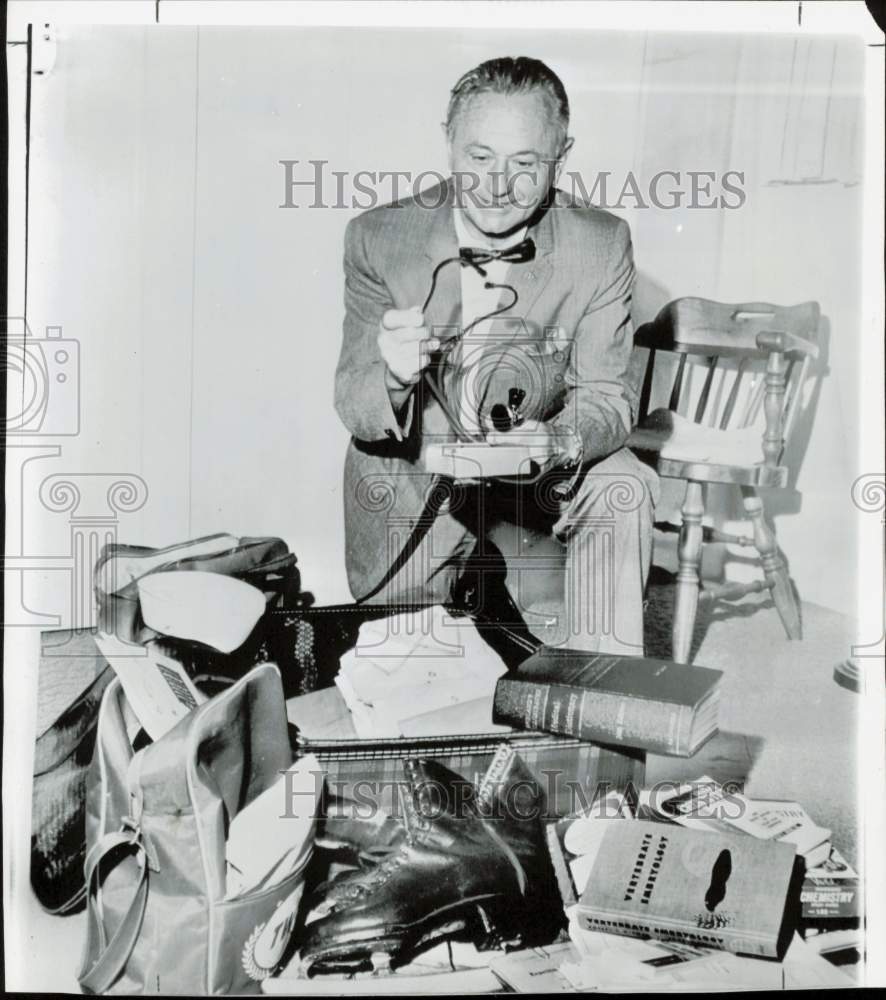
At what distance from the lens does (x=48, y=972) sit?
5.79ft

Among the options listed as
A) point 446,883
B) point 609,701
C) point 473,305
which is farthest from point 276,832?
point 473,305

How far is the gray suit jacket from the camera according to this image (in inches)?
69.3

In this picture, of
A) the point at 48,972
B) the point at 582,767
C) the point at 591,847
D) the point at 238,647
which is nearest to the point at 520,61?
the point at 238,647

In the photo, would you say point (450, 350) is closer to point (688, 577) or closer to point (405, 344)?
point (405, 344)

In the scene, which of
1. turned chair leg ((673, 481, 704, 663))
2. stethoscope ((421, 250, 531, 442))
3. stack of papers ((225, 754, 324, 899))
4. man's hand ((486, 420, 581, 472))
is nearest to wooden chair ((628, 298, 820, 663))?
turned chair leg ((673, 481, 704, 663))

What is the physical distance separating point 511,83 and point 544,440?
2.07ft

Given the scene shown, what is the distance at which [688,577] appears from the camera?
1801 millimetres

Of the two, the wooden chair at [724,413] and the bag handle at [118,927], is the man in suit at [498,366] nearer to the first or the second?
the wooden chair at [724,413]

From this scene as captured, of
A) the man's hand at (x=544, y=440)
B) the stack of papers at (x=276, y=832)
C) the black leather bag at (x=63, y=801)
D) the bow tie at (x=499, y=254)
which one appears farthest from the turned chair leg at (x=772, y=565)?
the black leather bag at (x=63, y=801)

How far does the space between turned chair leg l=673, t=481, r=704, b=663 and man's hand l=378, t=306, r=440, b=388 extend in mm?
543

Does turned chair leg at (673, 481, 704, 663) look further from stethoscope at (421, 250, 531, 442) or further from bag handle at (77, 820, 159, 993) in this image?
bag handle at (77, 820, 159, 993)

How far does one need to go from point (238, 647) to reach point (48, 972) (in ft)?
2.20

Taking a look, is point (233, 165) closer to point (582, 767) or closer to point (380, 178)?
point (380, 178)

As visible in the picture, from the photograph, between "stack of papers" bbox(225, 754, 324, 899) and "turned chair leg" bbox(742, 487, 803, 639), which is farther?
"turned chair leg" bbox(742, 487, 803, 639)
